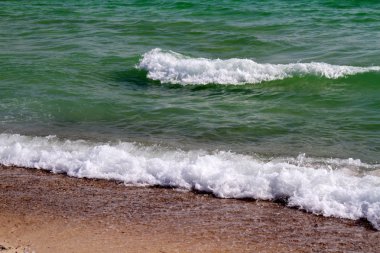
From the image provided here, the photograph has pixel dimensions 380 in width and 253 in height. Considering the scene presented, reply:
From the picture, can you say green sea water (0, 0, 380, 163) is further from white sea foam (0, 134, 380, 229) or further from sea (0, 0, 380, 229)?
white sea foam (0, 134, 380, 229)

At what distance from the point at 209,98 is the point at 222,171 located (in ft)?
14.1

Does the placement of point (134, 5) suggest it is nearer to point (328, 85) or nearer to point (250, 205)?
point (328, 85)

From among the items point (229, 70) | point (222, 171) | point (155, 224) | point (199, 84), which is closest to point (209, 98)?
point (199, 84)

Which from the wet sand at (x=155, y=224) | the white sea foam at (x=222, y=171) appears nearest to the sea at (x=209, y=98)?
the white sea foam at (x=222, y=171)

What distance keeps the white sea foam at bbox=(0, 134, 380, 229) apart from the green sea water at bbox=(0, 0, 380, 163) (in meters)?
0.51

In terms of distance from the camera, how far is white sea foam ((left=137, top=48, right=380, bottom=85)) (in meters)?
14.1

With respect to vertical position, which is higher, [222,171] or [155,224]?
[222,171]

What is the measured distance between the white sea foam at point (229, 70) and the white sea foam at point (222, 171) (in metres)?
4.34

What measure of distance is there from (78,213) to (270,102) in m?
5.63

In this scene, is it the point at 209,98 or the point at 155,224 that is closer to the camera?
the point at 155,224

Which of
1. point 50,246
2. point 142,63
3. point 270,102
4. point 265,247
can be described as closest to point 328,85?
point 270,102

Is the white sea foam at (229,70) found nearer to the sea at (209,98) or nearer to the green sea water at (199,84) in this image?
the sea at (209,98)

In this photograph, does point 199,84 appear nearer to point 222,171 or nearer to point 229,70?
point 229,70

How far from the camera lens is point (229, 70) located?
47.8 feet
